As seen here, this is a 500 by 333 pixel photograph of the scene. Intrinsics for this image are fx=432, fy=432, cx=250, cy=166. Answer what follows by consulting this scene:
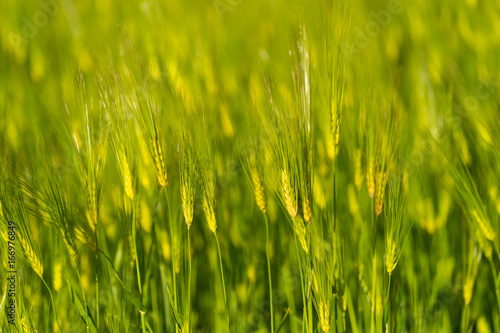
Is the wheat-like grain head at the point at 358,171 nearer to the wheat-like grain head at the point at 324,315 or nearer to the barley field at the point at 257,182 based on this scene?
the barley field at the point at 257,182

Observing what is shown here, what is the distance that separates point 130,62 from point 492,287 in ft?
2.33

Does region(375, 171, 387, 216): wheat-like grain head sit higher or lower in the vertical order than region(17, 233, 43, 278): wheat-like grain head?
higher

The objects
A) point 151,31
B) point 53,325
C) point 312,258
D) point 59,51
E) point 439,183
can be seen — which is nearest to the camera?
point 312,258

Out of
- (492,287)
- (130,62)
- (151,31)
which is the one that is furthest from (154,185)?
(492,287)

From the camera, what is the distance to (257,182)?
0.62 metres

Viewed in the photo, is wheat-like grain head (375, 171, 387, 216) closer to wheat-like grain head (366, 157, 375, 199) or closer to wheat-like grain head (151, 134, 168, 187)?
wheat-like grain head (366, 157, 375, 199)

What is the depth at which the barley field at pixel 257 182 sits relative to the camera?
22.9 inches

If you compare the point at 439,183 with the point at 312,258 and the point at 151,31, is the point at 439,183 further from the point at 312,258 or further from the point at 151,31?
the point at 151,31

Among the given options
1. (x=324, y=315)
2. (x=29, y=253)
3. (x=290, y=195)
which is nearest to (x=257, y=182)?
(x=290, y=195)

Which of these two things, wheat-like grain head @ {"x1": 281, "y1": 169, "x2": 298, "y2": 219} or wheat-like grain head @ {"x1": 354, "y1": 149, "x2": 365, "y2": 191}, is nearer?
wheat-like grain head @ {"x1": 281, "y1": 169, "x2": 298, "y2": 219}

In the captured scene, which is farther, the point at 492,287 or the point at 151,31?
the point at 151,31

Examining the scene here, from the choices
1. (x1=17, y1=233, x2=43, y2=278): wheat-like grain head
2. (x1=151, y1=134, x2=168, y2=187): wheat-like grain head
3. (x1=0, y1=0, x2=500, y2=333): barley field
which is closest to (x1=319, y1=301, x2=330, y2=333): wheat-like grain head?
(x1=0, y1=0, x2=500, y2=333): barley field

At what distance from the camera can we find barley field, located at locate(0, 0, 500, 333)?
1.90ft

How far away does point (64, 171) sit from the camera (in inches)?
29.0
